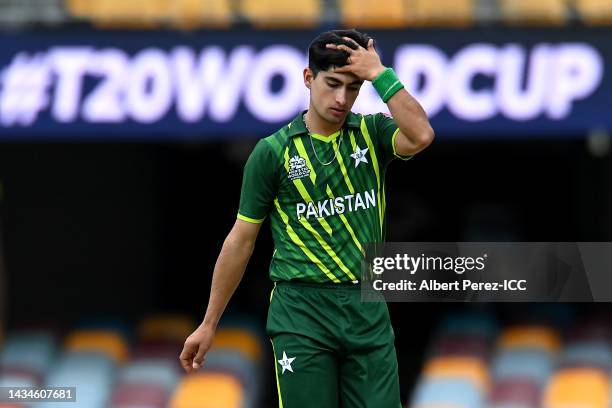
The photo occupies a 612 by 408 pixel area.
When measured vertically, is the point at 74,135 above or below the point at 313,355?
above

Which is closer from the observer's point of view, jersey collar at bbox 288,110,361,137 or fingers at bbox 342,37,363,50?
fingers at bbox 342,37,363,50

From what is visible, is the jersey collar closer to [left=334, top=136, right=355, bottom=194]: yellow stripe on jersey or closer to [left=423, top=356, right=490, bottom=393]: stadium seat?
[left=334, top=136, right=355, bottom=194]: yellow stripe on jersey

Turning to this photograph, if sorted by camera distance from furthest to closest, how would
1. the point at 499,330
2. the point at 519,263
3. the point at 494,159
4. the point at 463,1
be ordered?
the point at 494,159
the point at 499,330
the point at 463,1
the point at 519,263

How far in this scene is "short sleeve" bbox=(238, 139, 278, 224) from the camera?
211 inches

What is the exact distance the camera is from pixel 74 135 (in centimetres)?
977

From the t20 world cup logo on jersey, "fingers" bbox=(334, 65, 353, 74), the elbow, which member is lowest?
the t20 world cup logo on jersey

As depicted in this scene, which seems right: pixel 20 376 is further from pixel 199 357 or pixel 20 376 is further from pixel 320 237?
pixel 320 237

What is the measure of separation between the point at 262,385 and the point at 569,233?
291 cm

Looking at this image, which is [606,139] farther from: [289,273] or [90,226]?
[289,273]

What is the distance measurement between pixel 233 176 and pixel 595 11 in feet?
12.6

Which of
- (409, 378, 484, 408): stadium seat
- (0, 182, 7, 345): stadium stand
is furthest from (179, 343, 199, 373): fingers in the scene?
(0, 182, 7, 345): stadium stand

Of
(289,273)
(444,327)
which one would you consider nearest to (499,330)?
(444,327)

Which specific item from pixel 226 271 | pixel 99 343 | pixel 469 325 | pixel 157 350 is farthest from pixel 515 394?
pixel 226 271

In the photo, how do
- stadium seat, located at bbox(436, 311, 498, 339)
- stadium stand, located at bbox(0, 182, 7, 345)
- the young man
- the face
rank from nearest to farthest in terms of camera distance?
the face → the young man → stadium seat, located at bbox(436, 311, 498, 339) → stadium stand, located at bbox(0, 182, 7, 345)
